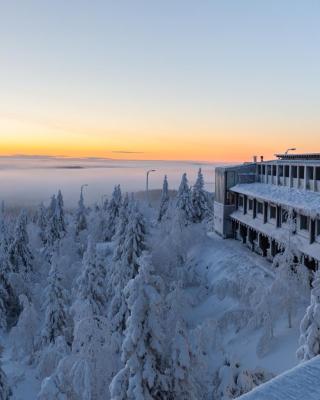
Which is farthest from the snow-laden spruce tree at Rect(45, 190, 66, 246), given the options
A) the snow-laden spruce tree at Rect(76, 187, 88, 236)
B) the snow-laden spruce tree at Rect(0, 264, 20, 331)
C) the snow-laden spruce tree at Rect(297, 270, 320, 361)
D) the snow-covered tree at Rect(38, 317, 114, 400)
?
the snow-laden spruce tree at Rect(297, 270, 320, 361)

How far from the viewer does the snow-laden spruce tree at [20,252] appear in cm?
4959

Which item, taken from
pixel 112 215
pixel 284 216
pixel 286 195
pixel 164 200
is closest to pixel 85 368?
pixel 286 195

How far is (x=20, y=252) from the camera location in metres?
50.6

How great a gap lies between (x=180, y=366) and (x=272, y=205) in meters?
27.2

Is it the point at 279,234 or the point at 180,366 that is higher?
the point at 279,234

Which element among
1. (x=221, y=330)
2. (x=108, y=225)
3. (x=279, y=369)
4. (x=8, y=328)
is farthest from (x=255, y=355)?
(x=108, y=225)

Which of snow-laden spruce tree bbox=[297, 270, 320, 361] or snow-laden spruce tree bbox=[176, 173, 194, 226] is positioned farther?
snow-laden spruce tree bbox=[176, 173, 194, 226]

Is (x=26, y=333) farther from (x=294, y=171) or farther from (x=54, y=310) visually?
(x=294, y=171)

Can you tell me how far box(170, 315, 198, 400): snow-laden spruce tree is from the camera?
16516 mm

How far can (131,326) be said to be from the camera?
15883mm

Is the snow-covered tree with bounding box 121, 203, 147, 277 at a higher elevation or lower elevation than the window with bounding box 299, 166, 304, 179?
lower

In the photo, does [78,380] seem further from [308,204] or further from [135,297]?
[308,204]

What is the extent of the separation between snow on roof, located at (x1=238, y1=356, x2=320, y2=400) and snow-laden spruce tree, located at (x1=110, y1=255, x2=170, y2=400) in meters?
9.24

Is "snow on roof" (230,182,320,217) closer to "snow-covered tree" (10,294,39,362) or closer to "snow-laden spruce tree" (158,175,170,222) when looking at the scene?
"snow-covered tree" (10,294,39,362)
